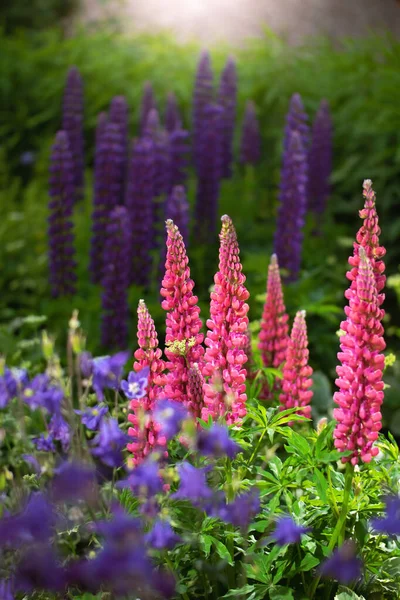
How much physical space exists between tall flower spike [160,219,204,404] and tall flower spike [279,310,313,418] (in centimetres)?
35

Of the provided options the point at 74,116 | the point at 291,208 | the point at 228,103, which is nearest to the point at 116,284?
the point at 291,208

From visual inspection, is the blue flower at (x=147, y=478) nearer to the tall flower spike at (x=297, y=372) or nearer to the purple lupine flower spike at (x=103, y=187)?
the tall flower spike at (x=297, y=372)

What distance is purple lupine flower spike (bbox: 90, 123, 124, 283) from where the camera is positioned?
13.7 feet

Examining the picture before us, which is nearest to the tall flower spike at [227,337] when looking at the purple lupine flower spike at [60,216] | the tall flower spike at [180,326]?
the tall flower spike at [180,326]

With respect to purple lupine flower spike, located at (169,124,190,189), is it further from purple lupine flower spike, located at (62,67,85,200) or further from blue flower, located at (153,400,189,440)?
blue flower, located at (153,400,189,440)

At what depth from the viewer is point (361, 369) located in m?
1.67

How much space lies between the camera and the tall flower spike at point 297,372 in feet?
7.04

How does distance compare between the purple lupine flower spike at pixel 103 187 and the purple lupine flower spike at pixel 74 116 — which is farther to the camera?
the purple lupine flower spike at pixel 74 116

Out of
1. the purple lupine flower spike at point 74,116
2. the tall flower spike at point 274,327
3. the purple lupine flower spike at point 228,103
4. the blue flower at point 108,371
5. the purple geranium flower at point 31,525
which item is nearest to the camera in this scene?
the purple geranium flower at point 31,525

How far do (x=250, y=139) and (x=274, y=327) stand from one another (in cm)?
286

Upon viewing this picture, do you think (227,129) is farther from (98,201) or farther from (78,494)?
(78,494)

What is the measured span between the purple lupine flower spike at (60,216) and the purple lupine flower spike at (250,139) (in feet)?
4.84

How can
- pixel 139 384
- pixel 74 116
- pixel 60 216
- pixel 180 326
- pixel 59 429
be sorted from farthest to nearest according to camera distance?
pixel 74 116 < pixel 60 216 < pixel 59 429 < pixel 180 326 < pixel 139 384

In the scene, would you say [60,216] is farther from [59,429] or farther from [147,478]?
[147,478]
